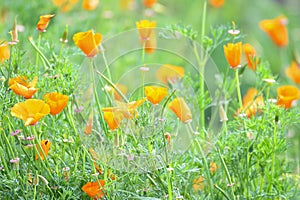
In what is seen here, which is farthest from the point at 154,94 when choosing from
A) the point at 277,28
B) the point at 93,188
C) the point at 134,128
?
the point at 277,28

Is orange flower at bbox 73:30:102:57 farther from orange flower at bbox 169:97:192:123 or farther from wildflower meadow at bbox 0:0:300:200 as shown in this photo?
orange flower at bbox 169:97:192:123

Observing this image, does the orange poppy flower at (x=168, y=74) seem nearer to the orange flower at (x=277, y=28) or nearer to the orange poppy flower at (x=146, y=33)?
the orange poppy flower at (x=146, y=33)

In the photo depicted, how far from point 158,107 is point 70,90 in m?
0.18

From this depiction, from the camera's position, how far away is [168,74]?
1.59 m

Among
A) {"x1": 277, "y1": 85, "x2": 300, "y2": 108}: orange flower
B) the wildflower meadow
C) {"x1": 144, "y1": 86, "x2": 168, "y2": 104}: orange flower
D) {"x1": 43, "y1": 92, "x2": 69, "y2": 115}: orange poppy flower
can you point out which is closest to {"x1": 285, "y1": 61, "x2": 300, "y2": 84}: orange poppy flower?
the wildflower meadow

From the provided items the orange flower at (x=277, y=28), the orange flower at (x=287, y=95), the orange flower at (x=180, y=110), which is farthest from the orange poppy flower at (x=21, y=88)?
the orange flower at (x=277, y=28)

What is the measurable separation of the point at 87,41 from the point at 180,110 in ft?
0.75

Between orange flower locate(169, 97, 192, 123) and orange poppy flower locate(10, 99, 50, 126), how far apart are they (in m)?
0.27

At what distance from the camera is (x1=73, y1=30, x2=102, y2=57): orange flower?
1.36m

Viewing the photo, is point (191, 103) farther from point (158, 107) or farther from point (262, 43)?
point (262, 43)

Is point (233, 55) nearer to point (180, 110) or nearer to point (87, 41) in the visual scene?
point (180, 110)

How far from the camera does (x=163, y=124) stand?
1351mm

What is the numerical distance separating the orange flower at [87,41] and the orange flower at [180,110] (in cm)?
19

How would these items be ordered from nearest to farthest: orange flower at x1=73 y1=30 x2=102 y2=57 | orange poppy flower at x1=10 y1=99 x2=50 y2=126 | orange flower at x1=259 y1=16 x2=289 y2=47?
orange poppy flower at x1=10 y1=99 x2=50 y2=126 < orange flower at x1=73 y1=30 x2=102 y2=57 < orange flower at x1=259 y1=16 x2=289 y2=47
